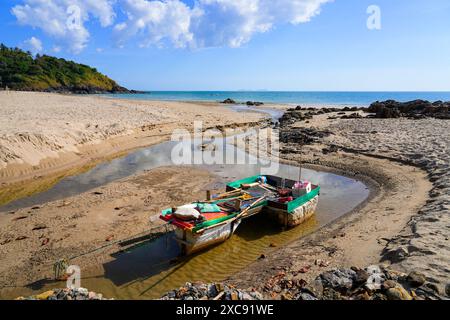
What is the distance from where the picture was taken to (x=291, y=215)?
456 inches

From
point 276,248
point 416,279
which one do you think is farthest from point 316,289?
point 276,248

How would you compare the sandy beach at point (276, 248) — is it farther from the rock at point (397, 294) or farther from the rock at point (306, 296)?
the rock at point (397, 294)

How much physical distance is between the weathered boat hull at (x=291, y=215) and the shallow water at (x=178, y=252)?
0.90 ft

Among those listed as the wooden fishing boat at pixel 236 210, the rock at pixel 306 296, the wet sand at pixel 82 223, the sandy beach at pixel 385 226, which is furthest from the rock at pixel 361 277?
the wet sand at pixel 82 223

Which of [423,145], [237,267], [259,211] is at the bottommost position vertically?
[237,267]

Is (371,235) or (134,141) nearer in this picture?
(371,235)

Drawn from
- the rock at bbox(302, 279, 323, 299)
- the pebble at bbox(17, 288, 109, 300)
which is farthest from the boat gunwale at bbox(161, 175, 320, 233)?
the rock at bbox(302, 279, 323, 299)

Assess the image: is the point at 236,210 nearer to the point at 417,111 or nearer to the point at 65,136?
the point at 65,136

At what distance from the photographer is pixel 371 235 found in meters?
10.3

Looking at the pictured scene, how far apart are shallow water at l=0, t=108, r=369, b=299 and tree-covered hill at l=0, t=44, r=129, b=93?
3214 inches

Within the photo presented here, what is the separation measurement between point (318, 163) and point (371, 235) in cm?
1063

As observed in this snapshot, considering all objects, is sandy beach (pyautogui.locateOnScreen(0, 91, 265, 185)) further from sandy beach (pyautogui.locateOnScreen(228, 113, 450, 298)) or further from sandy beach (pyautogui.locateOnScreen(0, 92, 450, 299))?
sandy beach (pyautogui.locateOnScreen(228, 113, 450, 298))
